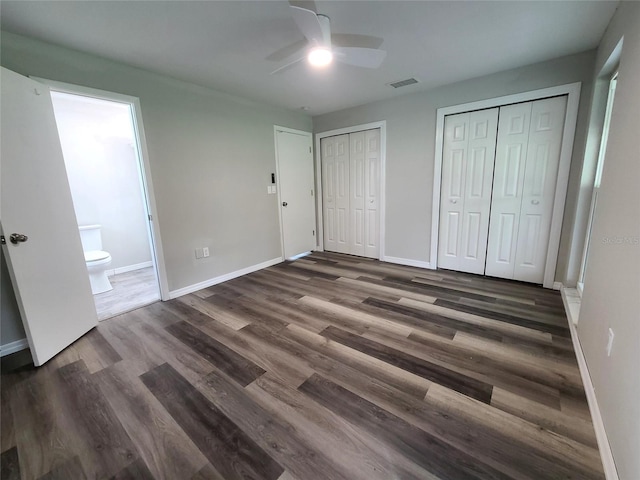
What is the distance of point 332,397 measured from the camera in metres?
1.52

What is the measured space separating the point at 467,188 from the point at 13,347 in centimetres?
463

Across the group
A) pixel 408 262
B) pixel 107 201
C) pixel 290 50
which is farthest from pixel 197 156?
pixel 408 262

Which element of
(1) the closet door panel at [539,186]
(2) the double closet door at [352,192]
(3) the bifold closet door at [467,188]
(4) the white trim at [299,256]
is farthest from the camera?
(4) the white trim at [299,256]

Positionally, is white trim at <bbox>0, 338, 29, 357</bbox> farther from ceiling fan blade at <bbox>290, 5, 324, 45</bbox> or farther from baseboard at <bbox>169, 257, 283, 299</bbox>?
ceiling fan blade at <bbox>290, 5, 324, 45</bbox>

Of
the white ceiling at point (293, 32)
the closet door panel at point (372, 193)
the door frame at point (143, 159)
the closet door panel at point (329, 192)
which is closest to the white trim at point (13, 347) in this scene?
the door frame at point (143, 159)

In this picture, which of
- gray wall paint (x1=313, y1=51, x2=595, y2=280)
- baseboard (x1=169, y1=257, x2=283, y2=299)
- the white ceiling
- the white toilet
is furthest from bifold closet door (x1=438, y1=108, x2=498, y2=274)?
the white toilet

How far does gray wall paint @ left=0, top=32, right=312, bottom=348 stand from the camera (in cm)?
219

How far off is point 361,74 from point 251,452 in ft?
10.4

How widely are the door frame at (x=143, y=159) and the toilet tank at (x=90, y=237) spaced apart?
1326 millimetres

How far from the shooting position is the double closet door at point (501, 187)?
2738mm

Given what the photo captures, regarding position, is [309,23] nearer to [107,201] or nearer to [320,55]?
[320,55]

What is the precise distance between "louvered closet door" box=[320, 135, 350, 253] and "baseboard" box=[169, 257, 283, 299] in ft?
3.57

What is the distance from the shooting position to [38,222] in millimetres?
1880

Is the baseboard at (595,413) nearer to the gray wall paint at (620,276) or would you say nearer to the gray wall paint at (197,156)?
the gray wall paint at (620,276)
